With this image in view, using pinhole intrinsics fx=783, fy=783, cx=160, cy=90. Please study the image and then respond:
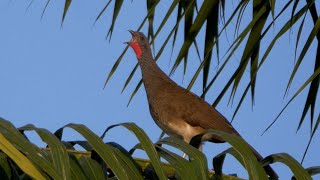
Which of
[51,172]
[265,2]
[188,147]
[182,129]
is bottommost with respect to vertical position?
[51,172]

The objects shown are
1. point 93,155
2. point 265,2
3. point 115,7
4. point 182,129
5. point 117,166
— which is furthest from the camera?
point 182,129

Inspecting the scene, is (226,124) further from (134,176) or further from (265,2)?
(134,176)

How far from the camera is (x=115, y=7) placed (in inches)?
135

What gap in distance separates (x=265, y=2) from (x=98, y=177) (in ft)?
5.59

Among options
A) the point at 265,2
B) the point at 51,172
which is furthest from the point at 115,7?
the point at 51,172


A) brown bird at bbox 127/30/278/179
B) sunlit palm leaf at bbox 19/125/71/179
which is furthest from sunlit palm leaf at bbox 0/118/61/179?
brown bird at bbox 127/30/278/179

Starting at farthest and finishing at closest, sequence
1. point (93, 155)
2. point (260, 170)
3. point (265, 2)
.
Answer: point (265, 2) → point (93, 155) → point (260, 170)

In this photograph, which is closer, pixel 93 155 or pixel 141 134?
pixel 141 134

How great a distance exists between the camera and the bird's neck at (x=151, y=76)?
573 centimetres

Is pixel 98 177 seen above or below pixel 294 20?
below

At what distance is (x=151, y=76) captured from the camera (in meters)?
5.90

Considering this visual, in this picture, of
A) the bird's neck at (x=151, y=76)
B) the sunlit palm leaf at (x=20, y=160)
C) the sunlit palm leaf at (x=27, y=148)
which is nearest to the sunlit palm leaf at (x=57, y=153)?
the sunlit palm leaf at (x=27, y=148)

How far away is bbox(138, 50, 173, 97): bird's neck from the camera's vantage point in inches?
226

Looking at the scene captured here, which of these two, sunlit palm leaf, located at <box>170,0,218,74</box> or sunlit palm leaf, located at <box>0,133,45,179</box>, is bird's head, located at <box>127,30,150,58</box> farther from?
sunlit palm leaf, located at <box>0,133,45,179</box>
